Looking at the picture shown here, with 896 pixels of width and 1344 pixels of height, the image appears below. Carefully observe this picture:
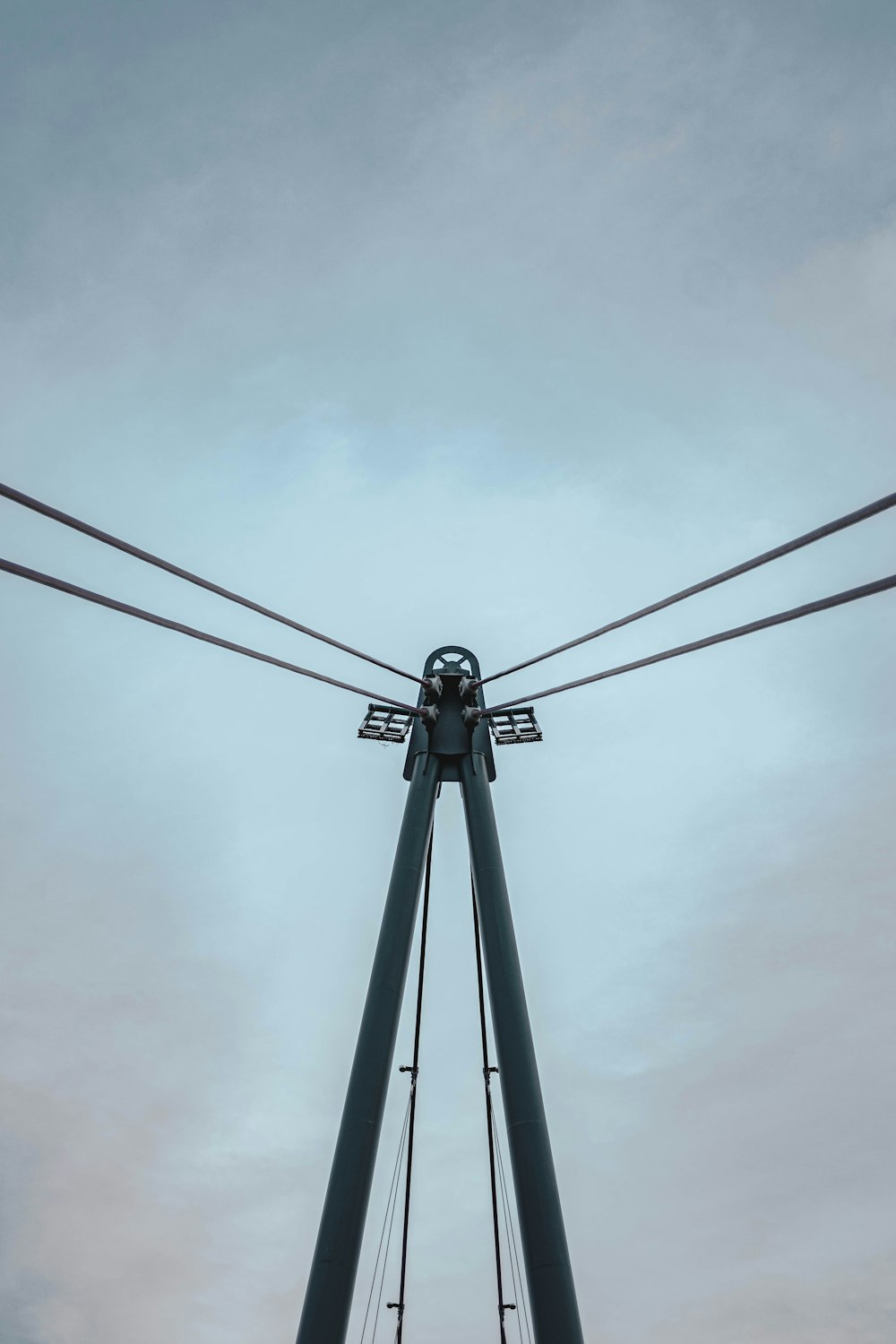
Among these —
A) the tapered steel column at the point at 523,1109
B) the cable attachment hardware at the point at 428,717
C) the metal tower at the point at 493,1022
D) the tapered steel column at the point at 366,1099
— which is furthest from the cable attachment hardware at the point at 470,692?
the tapered steel column at the point at 523,1109

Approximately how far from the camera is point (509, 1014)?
19375mm

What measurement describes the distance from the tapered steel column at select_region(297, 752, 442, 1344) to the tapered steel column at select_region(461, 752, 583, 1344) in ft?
4.35

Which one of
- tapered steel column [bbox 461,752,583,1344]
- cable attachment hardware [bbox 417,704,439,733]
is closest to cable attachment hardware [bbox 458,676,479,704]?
cable attachment hardware [bbox 417,704,439,733]

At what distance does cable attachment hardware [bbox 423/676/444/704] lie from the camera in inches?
1014

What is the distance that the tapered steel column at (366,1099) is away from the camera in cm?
1666

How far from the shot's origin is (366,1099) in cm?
1880

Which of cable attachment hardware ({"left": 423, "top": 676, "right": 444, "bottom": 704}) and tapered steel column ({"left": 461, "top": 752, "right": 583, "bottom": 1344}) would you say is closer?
tapered steel column ({"left": 461, "top": 752, "right": 583, "bottom": 1344})

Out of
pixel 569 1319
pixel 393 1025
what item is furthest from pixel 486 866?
pixel 569 1319

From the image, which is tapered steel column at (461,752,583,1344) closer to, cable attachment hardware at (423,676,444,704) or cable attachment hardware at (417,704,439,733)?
cable attachment hardware at (417,704,439,733)

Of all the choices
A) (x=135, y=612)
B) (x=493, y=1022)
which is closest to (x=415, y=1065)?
(x=493, y=1022)

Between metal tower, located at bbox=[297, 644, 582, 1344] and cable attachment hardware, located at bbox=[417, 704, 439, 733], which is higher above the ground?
cable attachment hardware, located at bbox=[417, 704, 439, 733]

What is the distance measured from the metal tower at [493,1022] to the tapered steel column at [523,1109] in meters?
0.02

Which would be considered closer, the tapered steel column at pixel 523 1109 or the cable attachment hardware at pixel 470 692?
the tapered steel column at pixel 523 1109

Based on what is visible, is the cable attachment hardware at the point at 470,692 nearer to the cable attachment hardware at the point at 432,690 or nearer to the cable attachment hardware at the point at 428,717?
the cable attachment hardware at the point at 432,690
